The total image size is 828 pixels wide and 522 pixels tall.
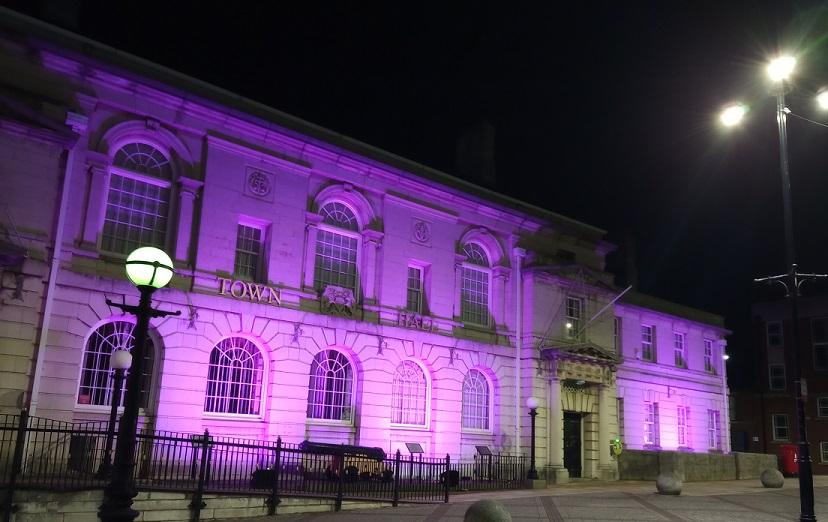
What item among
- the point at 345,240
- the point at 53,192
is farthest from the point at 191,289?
the point at 345,240

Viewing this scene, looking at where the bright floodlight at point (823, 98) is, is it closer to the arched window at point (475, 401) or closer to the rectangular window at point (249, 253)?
the rectangular window at point (249, 253)

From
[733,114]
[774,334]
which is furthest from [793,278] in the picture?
[774,334]

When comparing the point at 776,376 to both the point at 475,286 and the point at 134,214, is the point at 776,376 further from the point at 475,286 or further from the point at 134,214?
the point at 134,214

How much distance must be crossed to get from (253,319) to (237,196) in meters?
3.87

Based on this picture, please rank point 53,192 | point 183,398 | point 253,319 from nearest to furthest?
point 53,192
point 183,398
point 253,319

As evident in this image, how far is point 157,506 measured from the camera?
14.6 metres

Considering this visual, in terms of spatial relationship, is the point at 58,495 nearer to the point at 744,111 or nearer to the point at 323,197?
the point at 323,197

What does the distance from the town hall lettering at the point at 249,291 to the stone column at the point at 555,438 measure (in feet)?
41.7

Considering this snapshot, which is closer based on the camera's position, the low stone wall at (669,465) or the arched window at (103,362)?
the arched window at (103,362)

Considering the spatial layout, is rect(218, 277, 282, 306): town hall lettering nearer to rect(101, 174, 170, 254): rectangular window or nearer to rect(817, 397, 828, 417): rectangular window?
rect(101, 174, 170, 254): rectangular window

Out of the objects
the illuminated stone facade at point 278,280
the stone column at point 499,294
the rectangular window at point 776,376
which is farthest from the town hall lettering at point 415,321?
the rectangular window at point 776,376

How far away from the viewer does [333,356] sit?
2444 cm

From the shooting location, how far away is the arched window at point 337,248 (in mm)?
24734

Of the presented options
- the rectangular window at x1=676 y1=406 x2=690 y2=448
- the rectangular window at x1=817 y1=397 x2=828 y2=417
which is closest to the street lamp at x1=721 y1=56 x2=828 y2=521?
the rectangular window at x1=676 y1=406 x2=690 y2=448
